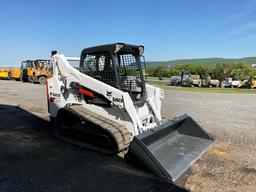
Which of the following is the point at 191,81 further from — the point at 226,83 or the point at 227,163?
Answer: the point at 227,163

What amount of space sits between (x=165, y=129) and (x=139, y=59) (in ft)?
6.51

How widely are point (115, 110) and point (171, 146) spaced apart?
1291 mm

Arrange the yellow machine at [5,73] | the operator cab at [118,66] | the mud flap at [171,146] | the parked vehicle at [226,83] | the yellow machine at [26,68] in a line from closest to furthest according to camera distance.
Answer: the mud flap at [171,146] → the operator cab at [118,66] → the yellow machine at [26,68] → the yellow machine at [5,73] → the parked vehicle at [226,83]

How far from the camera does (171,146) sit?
5648 mm

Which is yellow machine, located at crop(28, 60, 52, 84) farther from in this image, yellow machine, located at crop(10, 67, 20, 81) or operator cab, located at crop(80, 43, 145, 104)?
operator cab, located at crop(80, 43, 145, 104)

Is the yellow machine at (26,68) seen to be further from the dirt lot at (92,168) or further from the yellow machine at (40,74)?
the dirt lot at (92,168)

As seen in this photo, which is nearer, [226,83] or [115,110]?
[115,110]

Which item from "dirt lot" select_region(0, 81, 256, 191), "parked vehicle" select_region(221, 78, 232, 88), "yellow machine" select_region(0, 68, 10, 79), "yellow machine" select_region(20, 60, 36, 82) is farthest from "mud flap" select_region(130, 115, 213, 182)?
"parked vehicle" select_region(221, 78, 232, 88)

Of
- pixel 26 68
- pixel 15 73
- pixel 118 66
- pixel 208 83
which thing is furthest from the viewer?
pixel 208 83

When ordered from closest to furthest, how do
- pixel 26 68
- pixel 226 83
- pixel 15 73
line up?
pixel 26 68, pixel 15 73, pixel 226 83

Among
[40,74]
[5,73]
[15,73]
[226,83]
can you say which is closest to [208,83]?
[226,83]

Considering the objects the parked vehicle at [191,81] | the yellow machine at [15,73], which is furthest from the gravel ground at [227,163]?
the yellow machine at [15,73]

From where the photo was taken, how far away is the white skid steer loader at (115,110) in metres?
5.28

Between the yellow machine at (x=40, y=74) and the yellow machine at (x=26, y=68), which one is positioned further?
the yellow machine at (x=26, y=68)
